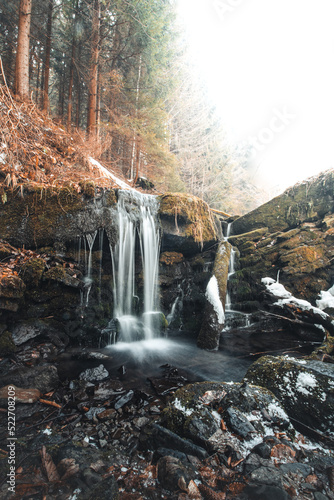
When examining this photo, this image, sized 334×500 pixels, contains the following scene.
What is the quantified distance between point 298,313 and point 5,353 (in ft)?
23.3

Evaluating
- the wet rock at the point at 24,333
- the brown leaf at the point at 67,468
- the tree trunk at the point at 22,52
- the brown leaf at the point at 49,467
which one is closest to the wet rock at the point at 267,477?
the brown leaf at the point at 67,468

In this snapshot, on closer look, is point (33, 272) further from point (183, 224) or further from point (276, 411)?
point (276, 411)

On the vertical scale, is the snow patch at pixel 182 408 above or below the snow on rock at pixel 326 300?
below

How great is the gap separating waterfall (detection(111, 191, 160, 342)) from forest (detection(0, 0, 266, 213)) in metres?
3.54

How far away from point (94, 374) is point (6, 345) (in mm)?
2039

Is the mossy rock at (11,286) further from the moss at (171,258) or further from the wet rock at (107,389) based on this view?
the moss at (171,258)

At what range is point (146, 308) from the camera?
7.38 m

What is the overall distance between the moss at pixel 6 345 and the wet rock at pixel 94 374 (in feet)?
5.62

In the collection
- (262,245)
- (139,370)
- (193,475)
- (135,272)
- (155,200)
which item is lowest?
(139,370)

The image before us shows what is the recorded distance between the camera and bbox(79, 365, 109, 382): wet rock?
3900mm

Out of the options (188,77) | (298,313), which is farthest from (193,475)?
(188,77)

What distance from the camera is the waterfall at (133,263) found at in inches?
265

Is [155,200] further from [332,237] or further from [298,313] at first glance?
[332,237]

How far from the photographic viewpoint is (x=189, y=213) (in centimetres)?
799
